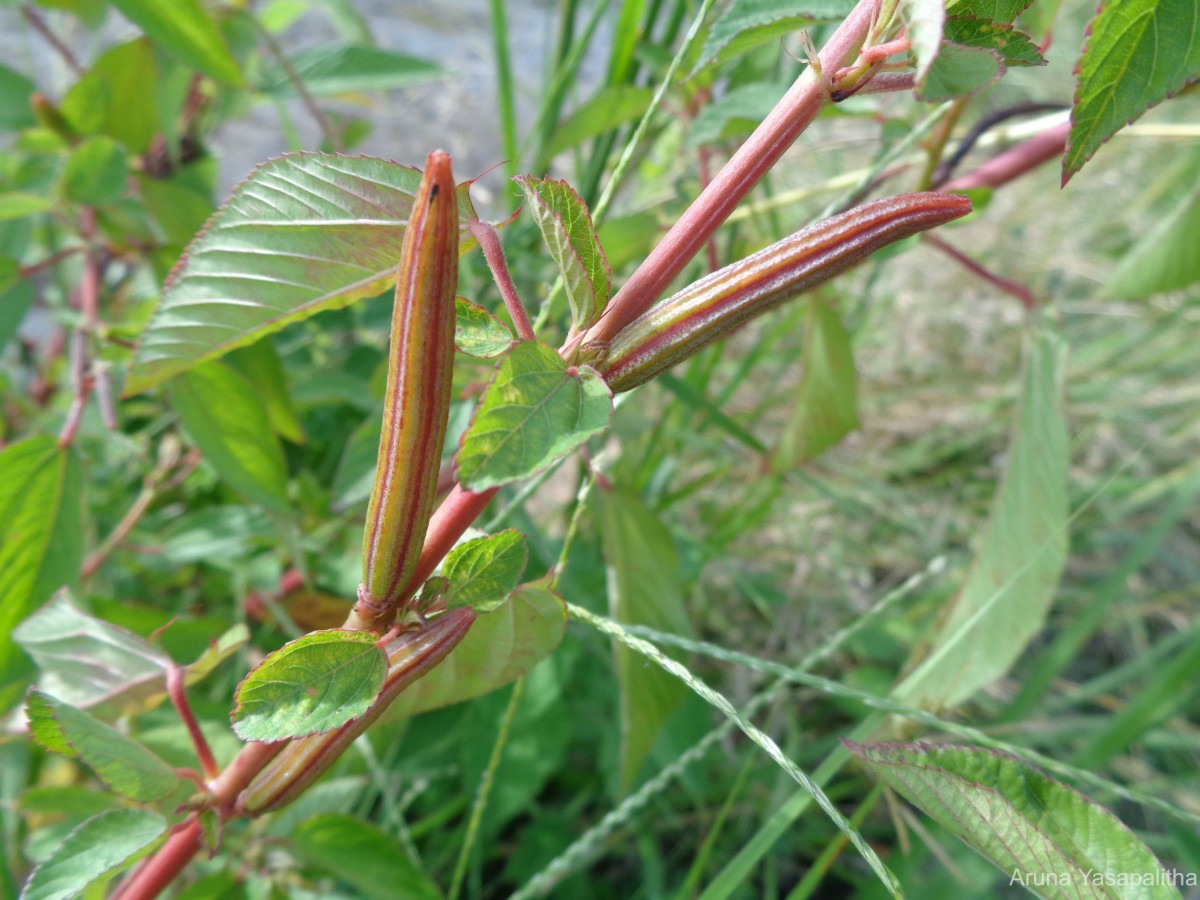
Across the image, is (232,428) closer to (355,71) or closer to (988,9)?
(355,71)

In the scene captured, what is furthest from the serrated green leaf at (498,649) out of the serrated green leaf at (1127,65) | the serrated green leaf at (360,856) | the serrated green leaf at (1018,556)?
the serrated green leaf at (1018,556)

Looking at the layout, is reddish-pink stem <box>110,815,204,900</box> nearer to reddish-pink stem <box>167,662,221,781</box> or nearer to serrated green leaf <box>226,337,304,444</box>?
reddish-pink stem <box>167,662,221,781</box>

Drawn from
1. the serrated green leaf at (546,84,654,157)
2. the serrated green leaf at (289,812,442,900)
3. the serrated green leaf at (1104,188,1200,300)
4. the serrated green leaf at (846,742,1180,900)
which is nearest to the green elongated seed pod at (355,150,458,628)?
the serrated green leaf at (846,742,1180,900)

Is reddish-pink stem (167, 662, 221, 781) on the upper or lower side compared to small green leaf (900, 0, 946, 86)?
lower

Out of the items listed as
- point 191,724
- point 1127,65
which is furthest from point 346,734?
point 1127,65

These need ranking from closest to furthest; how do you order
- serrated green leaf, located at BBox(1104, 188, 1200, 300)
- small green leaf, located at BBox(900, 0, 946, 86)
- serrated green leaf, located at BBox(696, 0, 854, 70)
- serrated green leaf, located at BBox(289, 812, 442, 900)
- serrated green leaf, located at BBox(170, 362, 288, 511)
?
small green leaf, located at BBox(900, 0, 946, 86) < serrated green leaf, located at BBox(696, 0, 854, 70) < serrated green leaf, located at BBox(289, 812, 442, 900) < serrated green leaf, located at BBox(170, 362, 288, 511) < serrated green leaf, located at BBox(1104, 188, 1200, 300)
